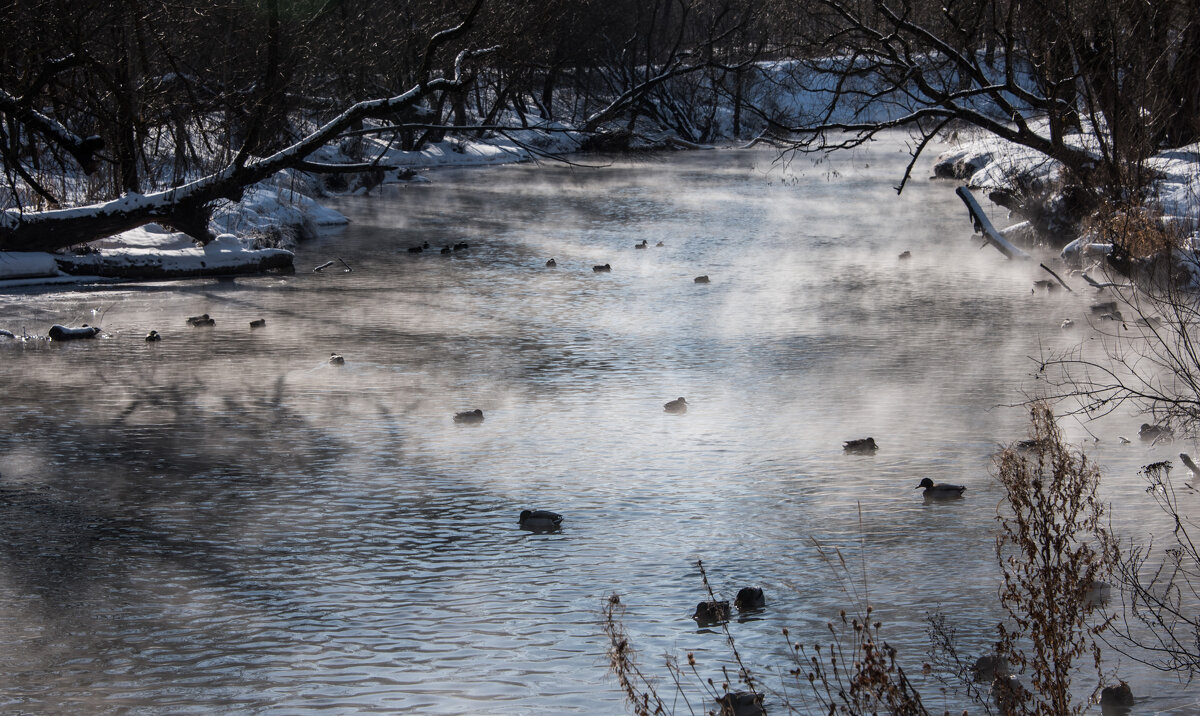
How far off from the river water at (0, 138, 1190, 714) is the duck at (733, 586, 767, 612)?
0.08 meters

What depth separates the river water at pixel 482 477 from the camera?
4730mm

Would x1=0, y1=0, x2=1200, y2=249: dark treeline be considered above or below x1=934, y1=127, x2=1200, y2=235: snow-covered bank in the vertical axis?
above

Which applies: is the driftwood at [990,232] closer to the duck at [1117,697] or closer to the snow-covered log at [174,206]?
the snow-covered log at [174,206]

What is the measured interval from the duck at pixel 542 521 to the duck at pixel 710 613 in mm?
1261

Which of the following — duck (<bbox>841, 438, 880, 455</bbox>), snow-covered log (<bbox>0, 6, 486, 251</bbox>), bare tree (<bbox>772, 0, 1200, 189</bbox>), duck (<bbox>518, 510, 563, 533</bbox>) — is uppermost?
bare tree (<bbox>772, 0, 1200, 189</bbox>)

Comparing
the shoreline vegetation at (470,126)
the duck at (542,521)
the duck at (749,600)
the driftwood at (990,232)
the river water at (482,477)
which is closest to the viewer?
the river water at (482,477)

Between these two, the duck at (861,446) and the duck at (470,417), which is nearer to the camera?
the duck at (861,446)

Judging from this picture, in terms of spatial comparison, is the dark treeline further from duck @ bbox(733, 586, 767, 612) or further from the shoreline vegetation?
duck @ bbox(733, 586, 767, 612)

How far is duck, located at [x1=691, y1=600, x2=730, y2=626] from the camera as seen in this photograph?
4.95m

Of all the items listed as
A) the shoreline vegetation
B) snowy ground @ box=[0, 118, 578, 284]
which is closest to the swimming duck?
the shoreline vegetation

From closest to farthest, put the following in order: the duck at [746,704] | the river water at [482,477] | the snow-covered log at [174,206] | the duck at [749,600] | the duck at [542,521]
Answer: the duck at [746,704], the river water at [482,477], the duck at [749,600], the duck at [542,521], the snow-covered log at [174,206]

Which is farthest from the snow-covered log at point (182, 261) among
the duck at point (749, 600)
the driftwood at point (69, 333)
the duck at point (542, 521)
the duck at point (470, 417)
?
the duck at point (749, 600)

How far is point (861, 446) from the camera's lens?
7.39 meters

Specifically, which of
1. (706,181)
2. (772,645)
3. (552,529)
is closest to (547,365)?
(552,529)
